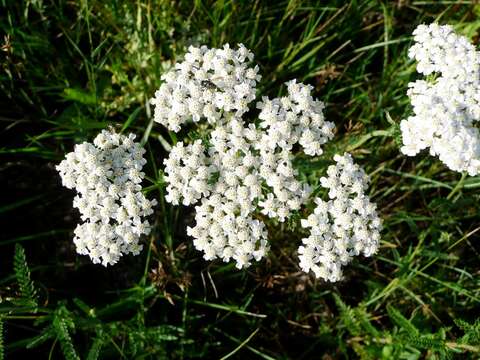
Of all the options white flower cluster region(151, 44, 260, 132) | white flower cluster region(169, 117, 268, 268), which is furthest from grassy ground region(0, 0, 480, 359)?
white flower cluster region(169, 117, 268, 268)

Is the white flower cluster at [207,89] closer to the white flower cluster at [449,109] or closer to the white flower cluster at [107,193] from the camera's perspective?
the white flower cluster at [107,193]

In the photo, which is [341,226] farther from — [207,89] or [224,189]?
[207,89]

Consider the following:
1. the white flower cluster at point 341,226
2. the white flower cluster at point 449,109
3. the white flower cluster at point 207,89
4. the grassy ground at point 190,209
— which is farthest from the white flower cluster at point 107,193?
the white flower cluster at point 449,109

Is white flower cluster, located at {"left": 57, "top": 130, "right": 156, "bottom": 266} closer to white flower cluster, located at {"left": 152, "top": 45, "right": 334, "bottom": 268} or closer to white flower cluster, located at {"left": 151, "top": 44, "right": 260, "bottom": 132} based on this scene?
white flower cluster, located at {"left": 152, "top": 45, "right": 334, "bottom": 268}

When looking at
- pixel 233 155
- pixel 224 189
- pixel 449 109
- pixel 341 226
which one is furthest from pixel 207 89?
pixel 449 109

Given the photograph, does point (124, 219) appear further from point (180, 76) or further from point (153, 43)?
point (153, 43)

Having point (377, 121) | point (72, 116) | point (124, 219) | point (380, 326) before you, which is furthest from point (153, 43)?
point (380, 326)
